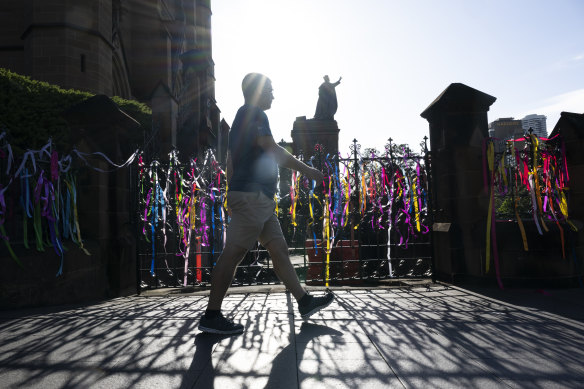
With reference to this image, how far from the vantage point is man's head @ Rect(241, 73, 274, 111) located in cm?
335

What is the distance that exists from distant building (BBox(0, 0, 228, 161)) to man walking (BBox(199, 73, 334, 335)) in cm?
856

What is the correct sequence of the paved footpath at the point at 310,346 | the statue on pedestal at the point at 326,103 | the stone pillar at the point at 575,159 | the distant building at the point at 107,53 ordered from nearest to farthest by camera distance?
the paved footpath at the point at 310,346
the stone pillar at the point at 575,159
the distant building at the point at 107,53
the statue on pedestal at the point at 326,103

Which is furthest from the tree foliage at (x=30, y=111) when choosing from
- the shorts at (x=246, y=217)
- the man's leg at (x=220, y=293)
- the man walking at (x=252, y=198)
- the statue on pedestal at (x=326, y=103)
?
the statue on pedestal at (x=326, y=103)

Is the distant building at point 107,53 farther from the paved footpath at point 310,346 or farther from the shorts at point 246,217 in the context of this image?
the shorts at point 246,217

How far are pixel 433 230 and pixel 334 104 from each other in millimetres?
18183

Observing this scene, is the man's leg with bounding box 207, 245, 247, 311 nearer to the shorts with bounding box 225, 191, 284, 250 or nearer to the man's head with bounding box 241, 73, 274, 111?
the shorts with bounding box 225, 191, 284, 250

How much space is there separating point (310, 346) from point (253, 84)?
2.21 metres

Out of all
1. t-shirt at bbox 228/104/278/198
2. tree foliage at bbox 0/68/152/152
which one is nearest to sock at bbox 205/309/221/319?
t-shirt at bbox 228/104/278/198

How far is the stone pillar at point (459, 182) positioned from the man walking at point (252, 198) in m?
2.61

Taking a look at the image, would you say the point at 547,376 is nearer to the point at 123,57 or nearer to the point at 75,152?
the point at 75,152

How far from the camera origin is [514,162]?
17.9ft

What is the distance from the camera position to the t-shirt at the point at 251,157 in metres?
3.11

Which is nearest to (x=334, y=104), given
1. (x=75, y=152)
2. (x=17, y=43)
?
(x=17, y=43)

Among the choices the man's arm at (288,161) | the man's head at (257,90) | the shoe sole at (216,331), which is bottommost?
the shoe sole at (216,331)
